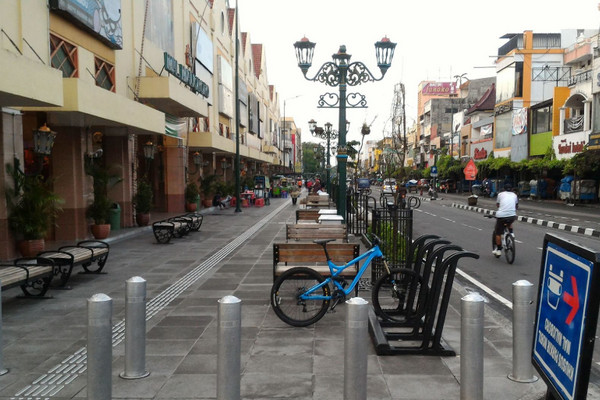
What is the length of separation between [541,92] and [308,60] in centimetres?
4002

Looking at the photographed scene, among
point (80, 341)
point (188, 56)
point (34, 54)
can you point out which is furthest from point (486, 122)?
point (80, 341)

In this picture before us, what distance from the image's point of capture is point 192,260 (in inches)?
447

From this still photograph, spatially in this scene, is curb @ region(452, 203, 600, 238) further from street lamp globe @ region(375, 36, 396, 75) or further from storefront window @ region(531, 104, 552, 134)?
storefront window @ region(531, 104, 552, 134)

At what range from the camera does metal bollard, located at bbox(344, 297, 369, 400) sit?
3.52 metres

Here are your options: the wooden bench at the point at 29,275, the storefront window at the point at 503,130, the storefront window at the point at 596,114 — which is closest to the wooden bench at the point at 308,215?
the wooden bench at the point at 29,275

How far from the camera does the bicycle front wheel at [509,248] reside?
11.3m

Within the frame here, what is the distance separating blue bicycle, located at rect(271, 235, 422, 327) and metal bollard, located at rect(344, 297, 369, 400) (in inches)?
91.6

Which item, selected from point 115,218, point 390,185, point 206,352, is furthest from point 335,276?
point 115,218

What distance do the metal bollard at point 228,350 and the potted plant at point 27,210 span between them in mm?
8697

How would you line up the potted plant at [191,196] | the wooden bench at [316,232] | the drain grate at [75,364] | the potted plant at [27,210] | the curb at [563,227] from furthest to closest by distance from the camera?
the potted plant at [191,196]
the curb at [563,227]
the potted plant at [27,210]
the wooden bench at [316,232]
the drain grate at [75,364]

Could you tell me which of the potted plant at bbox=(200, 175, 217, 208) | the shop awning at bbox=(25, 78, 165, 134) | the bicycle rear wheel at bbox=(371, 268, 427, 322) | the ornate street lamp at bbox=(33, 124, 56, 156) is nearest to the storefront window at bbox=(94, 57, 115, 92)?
the shop awning at bbox=(25, 78, 165, 134)

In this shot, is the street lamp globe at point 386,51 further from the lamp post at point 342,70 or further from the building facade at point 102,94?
the building facade at point 102,94

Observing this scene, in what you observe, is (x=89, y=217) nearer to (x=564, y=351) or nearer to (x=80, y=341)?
(x=80, y=341)

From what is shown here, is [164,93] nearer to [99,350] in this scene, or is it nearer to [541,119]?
[99,350]
